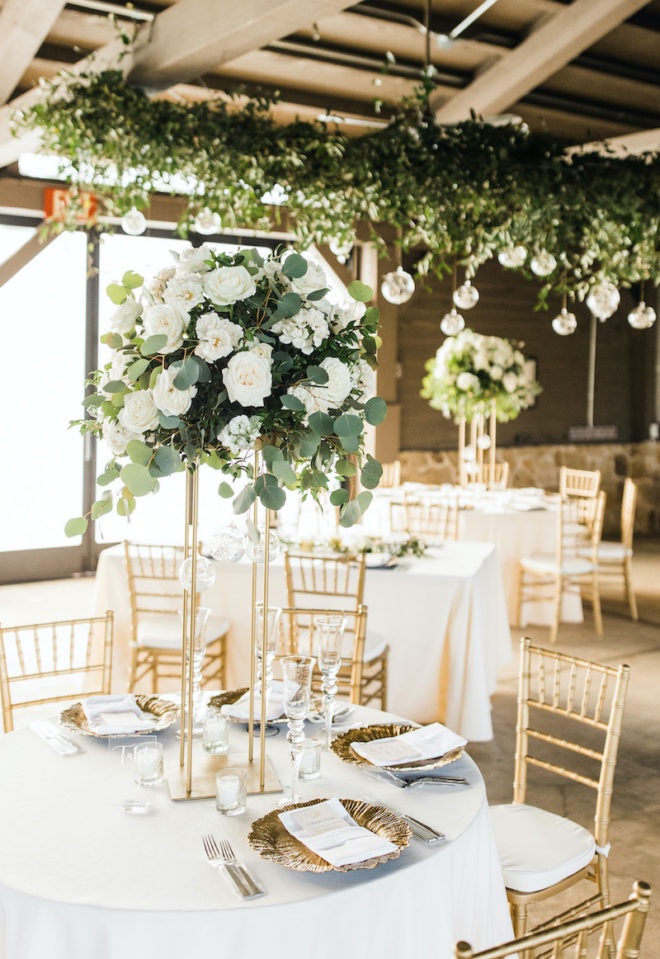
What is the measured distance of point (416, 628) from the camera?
4.34 meters

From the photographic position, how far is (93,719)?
2.31 metres

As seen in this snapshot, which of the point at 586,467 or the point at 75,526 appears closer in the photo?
the point at 75,526

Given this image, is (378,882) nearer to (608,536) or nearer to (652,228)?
(652,228)

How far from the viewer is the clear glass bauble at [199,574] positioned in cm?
212

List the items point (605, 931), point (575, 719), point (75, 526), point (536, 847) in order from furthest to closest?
point (575, 719) → point (536, 847) → point (75, 526) → point (605, 931)

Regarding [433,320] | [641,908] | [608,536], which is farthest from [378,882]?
[608,536]

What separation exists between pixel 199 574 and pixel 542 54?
507 centimetres

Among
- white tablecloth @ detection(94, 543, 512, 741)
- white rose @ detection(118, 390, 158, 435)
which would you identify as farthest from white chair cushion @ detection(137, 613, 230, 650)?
white rose @ detection(118, 390, 158, 435)

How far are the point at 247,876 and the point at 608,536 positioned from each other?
9309 millimetres

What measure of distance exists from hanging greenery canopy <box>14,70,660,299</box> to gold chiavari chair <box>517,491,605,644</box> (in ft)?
6.07

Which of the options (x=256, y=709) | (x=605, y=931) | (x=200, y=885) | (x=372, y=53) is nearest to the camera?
(x=605, y=931)

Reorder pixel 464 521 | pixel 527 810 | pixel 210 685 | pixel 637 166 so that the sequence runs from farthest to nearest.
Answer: pixel 464 521, pixel 637 166, pixel 210 685, pixel 527 810

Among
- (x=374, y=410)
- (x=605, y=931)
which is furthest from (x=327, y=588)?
(x=605, y=931)

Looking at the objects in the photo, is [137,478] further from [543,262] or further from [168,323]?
[543,262]
